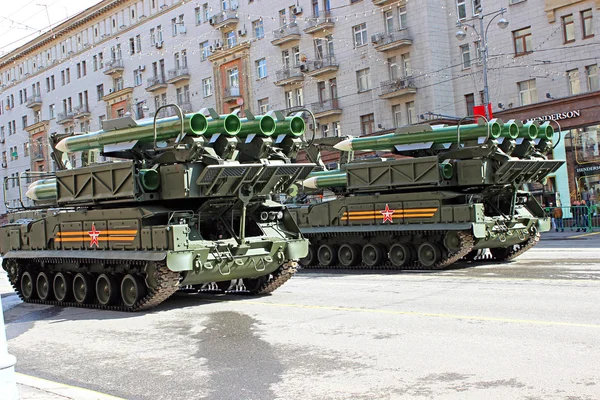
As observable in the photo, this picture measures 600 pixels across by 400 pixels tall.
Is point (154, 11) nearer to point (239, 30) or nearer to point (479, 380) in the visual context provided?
point (239, 30)

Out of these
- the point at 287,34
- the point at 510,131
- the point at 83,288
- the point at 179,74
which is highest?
the point at 287,34

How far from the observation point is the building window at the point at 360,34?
41.5 meters

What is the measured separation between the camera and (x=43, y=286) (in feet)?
49.3

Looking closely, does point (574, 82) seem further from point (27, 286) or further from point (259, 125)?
point (27, 286)

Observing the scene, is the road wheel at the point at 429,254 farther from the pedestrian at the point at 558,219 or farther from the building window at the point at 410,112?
the building window at the point at 410,112

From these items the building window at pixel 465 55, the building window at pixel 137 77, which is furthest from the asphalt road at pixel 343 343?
the building window at pixel 137 77

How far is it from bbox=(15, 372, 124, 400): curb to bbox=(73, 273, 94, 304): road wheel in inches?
230

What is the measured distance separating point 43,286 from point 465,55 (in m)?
28.0

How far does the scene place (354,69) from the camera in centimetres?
4200

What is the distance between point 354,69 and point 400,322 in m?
33.2

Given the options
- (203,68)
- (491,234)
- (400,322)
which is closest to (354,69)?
(203,68)

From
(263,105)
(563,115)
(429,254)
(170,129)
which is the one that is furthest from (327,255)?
(263,105)

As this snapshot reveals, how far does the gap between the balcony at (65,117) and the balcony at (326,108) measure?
29094 millimetres

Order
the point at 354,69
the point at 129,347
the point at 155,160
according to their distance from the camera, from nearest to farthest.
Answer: the point at 129,347, the point at 155,160, the point at 354,69
